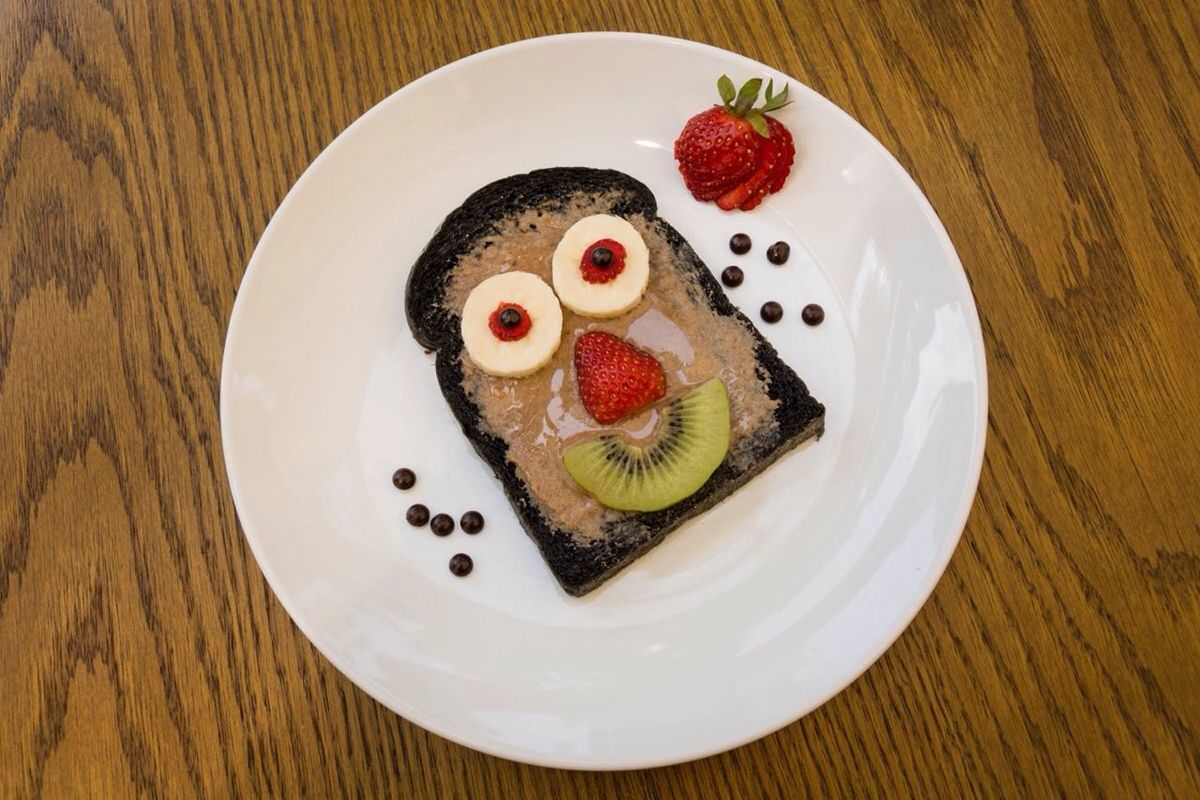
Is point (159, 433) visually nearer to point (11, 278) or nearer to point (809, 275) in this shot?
point (11, 278)

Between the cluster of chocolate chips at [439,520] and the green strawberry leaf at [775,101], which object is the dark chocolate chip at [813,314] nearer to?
the green strawberry leaf at [775,101]

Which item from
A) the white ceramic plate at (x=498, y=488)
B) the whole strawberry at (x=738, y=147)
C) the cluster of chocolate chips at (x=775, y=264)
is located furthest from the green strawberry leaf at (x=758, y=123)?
the cluster of chocolate chips at (x=775, y=264)

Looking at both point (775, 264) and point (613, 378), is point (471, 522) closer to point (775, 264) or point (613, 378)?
point (613, 378)

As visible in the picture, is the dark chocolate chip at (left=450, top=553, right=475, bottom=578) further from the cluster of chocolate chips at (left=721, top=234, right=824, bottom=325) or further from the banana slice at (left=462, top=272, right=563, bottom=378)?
the cluster of chocolate chips at (left=721, top=234, right=824, bottom=325)

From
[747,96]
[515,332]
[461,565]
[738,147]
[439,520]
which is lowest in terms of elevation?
[461,565]

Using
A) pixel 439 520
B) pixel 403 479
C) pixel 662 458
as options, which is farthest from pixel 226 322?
pixel 662 458
